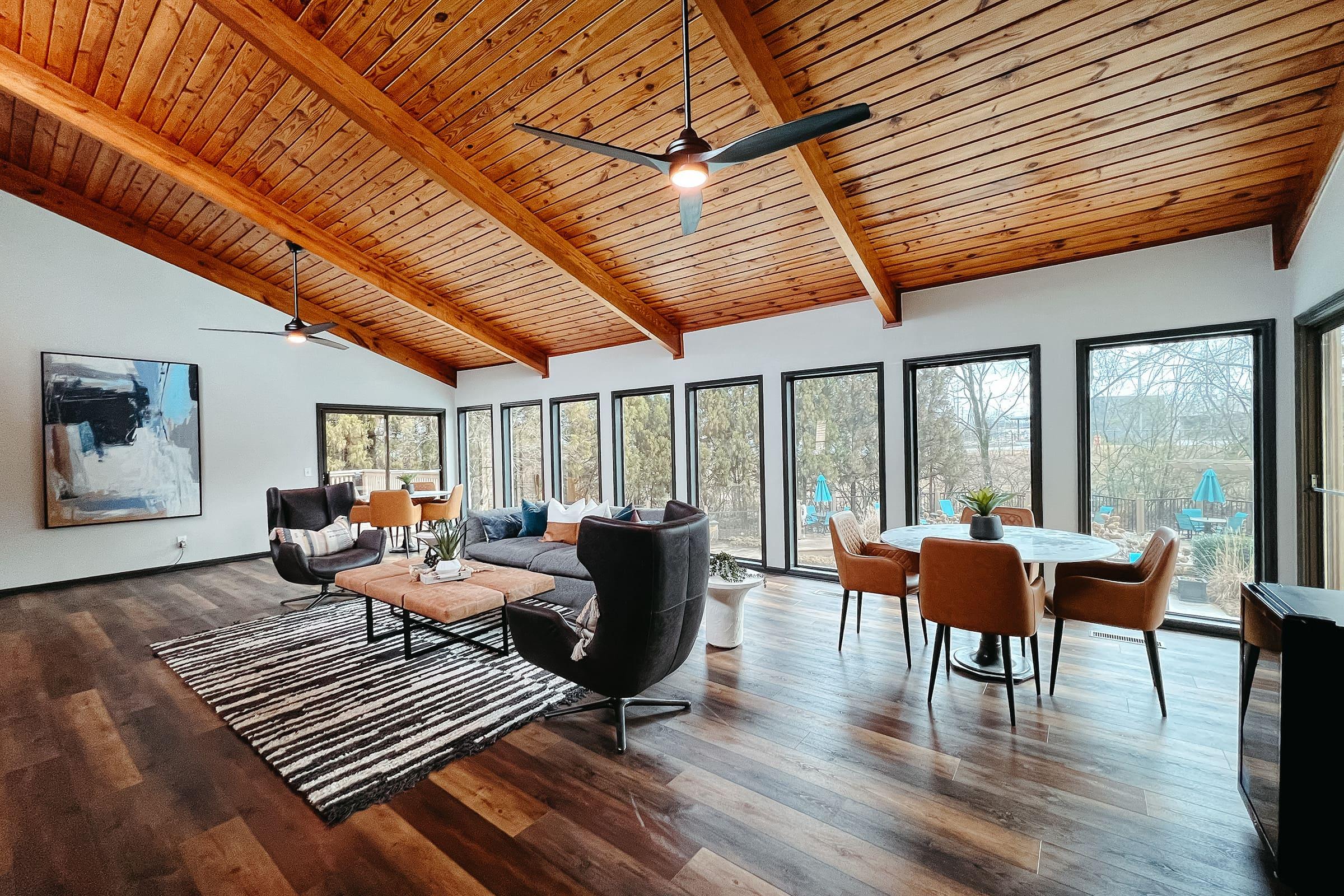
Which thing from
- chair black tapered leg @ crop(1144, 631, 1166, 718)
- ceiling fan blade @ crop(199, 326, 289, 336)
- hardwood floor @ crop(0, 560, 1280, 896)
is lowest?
hardwood floor @ crop(0, 560, 1280, 896)

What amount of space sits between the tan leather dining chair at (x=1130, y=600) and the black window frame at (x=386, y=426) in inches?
332

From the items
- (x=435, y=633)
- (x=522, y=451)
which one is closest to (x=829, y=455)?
(x=435, y=633)

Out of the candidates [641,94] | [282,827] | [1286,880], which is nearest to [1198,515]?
[1286,880]

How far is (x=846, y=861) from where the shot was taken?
187 cm

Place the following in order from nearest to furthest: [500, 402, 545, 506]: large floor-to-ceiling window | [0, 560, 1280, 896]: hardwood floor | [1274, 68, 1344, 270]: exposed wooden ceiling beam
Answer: [0, 560, 1280, 896]: hardwood floor, [1274, 68, 1344, 270]: exposed wooden ceiling beam, [500, 402, 545, 506]: large floor-to-ceiling window

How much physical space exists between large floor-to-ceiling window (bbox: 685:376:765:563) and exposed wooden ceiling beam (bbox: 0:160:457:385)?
400 centimetres

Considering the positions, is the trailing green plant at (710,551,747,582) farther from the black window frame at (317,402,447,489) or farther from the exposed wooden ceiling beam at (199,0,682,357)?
the black window frame at (317,402,447,489)

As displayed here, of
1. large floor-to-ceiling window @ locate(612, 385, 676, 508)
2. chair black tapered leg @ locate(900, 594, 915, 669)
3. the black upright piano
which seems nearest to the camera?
the black upright piano

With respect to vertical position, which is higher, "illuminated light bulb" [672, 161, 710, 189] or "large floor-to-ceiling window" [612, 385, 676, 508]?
"illuminated light bulb" [672, 161, 710, 189]

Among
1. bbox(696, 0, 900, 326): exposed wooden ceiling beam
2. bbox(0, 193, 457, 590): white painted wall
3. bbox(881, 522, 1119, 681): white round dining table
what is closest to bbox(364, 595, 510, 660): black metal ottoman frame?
bbox(881, 522, 1119, 681): white round dining table

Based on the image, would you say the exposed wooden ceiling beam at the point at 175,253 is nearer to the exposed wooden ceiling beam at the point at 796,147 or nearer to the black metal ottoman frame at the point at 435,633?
the black metal ottoman frame at the point at 435,633

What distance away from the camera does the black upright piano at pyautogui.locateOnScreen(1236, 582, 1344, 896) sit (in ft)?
5.24

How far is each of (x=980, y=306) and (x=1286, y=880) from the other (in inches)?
158

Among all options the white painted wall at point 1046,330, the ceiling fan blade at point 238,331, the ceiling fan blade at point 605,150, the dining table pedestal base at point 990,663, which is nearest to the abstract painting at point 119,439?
the ceiling fan blade at point 238,331
